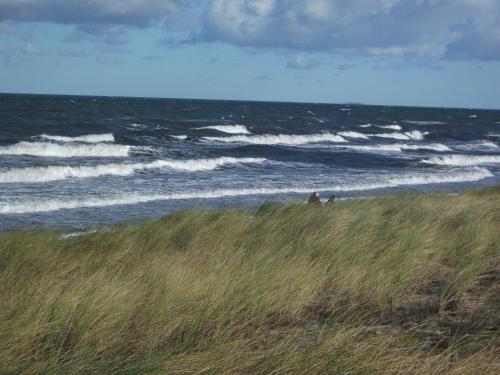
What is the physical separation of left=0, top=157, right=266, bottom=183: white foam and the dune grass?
539 inches

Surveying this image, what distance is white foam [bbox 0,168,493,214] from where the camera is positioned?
15.6 metres

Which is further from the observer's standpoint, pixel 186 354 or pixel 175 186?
pixel 175 186

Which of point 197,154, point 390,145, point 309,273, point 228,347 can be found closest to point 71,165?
point 197,154

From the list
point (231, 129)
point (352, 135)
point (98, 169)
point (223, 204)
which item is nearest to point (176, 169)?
point (98, 169)

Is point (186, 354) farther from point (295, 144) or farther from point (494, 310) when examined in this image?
point (295, 144)

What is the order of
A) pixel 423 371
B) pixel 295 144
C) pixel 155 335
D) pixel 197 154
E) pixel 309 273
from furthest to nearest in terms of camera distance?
pixel 295 144
pixel 197 154
pixel 309 273
pixel 155 335
pixel 423 371

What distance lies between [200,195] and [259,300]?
554 inches

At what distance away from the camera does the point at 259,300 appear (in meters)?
5.13

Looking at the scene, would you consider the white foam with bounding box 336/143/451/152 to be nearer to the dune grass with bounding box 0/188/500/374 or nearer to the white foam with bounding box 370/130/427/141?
the white foam with bounding box 370/130/427/141

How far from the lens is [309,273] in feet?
19.7

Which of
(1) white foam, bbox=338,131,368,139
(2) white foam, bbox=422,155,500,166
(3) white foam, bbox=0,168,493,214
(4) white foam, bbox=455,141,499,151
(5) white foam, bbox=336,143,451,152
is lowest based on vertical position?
(3) white foam, bbox=0,168,493,214

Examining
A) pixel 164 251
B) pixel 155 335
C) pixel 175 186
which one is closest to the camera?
pixel 155 335

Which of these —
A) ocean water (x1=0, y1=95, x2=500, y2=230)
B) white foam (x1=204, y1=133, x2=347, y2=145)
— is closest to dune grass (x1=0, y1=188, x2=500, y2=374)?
ocean water (x1=0, y1=95, x2=500, y2=230)

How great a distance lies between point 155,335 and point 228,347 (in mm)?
652
